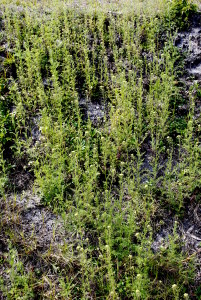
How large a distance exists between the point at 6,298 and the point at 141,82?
13.7ft

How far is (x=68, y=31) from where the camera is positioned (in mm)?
6703

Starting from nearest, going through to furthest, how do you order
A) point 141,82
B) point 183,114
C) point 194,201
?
1. point 194,201
2. point 183,114
3. point 141,82

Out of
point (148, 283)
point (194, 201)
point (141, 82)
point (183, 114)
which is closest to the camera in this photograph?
point (148, 283)

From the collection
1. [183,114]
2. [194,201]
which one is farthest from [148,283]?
[183,114]

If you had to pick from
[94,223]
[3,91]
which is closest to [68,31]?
[3,91]

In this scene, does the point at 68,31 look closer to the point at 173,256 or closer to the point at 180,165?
the point at 180,165

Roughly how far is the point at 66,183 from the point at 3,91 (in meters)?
2.44

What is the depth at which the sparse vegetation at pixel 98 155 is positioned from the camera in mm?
3609

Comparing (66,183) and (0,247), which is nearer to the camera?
(0,247)

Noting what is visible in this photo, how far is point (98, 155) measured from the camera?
4.86m

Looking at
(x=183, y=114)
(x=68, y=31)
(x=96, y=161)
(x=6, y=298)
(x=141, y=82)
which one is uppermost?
(x=68, y=31)

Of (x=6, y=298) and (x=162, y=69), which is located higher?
(x=162, y=69)

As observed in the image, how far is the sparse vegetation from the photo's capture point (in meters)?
3.61

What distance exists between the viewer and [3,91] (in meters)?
5.92
